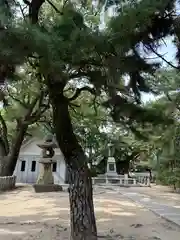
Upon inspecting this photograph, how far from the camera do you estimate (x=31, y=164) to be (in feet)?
68.0

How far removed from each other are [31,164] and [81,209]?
685 inches

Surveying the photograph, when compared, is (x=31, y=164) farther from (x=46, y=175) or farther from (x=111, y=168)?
(x=46, y=175)

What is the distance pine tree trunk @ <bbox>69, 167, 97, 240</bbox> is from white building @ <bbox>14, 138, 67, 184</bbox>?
1629 cm

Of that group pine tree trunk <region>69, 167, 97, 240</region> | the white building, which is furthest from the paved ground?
the white building

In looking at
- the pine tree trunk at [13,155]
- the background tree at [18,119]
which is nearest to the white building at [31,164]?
the background tree at [18,119]

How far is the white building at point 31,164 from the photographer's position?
2016 cm

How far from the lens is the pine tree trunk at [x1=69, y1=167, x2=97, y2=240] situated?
383cm

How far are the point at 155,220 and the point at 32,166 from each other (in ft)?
50.2

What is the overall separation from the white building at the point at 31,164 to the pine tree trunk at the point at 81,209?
16.3 m

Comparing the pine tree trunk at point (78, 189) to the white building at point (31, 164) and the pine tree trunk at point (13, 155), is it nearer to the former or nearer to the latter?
the pine tree trunk at point (13, 155)

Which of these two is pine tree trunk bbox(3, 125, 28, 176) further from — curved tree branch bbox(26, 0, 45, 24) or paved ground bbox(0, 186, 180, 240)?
curved tree branch bbox(26, 0, 45, 24)

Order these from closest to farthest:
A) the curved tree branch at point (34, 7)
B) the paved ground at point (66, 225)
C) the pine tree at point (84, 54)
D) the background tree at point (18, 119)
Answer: the pine tree at point (84, 54) → the curved tree branch at point (34, 7) → the paved ground at point (66, 225) → the background tree at point (18, 119)

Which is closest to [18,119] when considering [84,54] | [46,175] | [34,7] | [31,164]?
[46,175]

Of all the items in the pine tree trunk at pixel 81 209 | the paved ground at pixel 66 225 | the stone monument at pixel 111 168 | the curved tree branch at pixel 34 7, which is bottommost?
the paved ground at pixel 66 225
